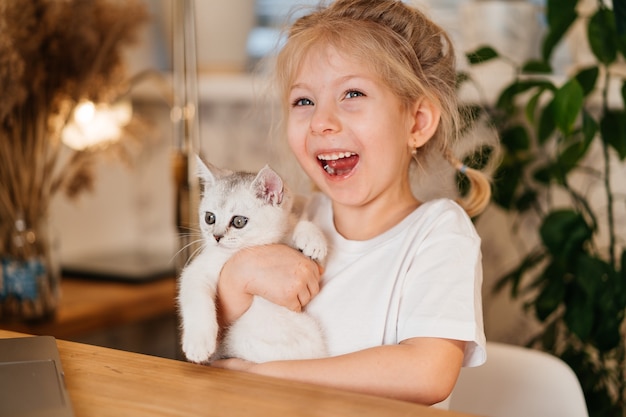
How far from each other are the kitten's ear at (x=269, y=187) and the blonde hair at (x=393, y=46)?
0.64 feet

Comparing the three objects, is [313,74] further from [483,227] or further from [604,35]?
[483,227]

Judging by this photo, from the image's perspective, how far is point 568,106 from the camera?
1374 mm

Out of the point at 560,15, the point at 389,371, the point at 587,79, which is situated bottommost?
the point at 389,371

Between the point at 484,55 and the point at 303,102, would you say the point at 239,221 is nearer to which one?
the point at 303,102

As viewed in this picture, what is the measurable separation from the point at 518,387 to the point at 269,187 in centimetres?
53

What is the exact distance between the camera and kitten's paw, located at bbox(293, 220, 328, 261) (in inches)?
40.7

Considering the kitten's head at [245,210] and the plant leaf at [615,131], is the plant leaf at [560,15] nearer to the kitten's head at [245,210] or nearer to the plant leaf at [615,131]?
the plant leaf at [615,131]

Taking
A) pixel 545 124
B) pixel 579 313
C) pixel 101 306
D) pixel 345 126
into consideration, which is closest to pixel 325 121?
pixel 345 126

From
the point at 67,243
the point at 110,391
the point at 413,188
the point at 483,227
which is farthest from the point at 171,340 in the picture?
the point at 110,391

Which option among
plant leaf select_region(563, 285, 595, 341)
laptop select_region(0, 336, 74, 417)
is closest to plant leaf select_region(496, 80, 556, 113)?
plant leaf select_region(563, 285, 595, 341)

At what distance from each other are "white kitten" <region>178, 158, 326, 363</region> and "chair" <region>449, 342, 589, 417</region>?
1.02ft

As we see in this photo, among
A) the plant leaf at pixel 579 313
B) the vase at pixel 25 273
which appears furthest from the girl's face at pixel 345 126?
the vase at pixel 25 273

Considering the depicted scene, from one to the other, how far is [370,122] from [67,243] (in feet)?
5.62

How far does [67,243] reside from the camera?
96.7 inches
